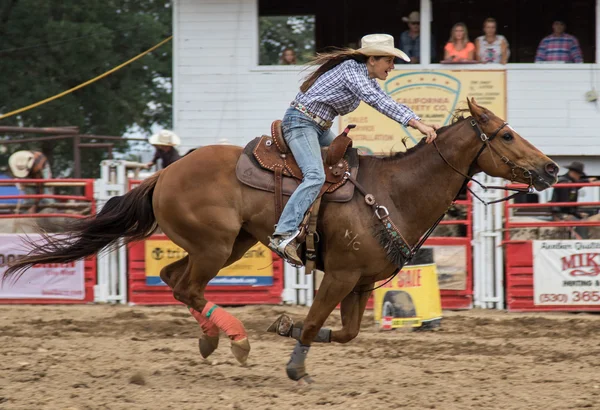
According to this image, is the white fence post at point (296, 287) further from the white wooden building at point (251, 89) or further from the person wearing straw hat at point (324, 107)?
the person wearing straw hat at point (324, 107)

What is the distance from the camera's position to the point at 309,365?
6.84 metres

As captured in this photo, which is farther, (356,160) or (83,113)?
(83,113)

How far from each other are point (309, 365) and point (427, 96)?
21.6 feet

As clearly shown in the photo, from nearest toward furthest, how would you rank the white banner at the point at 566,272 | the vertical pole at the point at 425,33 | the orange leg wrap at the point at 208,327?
the orange leg wrap at the point at 208,327, the white banner at the point at 566,272, the vertical pole at the point at 425,33

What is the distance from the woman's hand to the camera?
18.9ft

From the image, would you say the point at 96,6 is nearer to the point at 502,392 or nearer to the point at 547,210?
the point at 547,210

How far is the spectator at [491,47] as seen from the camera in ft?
41.1

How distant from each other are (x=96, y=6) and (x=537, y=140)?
14.9 meters

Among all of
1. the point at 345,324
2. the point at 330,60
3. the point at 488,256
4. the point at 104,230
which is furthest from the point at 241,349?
the point at 488,256

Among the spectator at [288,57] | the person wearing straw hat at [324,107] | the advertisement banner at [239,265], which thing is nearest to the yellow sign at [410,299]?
the advertisement banner at [239,265]

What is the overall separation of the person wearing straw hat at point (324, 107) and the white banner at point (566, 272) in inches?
176

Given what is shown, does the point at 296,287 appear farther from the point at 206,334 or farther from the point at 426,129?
the point at 426,129

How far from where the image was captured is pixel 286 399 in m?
5.68

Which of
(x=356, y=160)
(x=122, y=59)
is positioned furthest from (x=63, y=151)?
(x=356, y=160)
